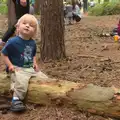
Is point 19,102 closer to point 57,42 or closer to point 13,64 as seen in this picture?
point 13,64

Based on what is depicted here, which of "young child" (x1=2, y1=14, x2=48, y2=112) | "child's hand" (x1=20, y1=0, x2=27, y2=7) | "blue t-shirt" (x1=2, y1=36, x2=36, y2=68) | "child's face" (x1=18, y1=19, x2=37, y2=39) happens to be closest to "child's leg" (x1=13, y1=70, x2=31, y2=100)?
"young child" (x1=2, y1=14, x2=48, y2=112)

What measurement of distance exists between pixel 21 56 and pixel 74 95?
0.90m

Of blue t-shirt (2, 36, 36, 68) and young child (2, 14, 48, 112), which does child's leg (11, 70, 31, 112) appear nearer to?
young child (2, 14, 48, 112)

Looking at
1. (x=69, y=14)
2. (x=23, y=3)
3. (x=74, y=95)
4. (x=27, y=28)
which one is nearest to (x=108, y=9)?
(x=69, y=14)

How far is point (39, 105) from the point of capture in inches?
167

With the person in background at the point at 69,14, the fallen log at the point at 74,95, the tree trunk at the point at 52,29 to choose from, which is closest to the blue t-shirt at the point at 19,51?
the fallen log at the point at 74,95

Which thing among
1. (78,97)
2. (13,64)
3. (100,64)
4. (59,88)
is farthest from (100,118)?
(100,64)

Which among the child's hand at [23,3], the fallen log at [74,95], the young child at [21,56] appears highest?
the child's hand at [23,3]

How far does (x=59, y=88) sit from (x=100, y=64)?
7.95 feet

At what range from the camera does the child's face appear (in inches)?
169

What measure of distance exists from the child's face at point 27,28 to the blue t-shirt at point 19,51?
10 centimetres

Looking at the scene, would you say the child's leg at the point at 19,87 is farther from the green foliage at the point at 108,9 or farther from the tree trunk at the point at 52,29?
the green foliage at the point at 108,9

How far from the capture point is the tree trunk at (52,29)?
6449 millimetres

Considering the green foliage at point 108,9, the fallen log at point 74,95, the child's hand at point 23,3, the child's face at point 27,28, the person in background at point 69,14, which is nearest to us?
the fallen log at point 74,95
